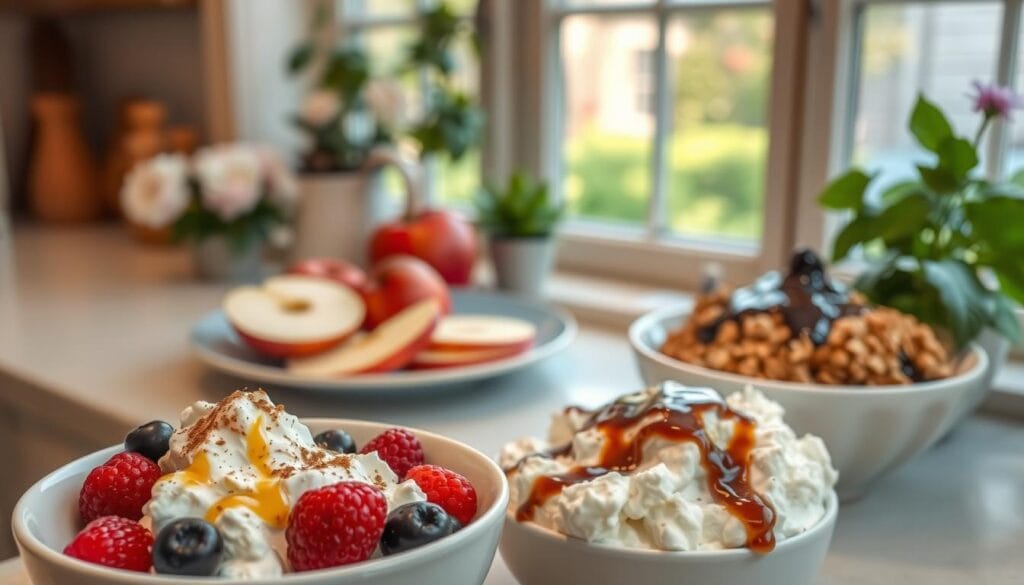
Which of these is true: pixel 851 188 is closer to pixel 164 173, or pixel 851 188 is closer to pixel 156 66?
pixel 164 173

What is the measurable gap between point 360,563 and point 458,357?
0.72m

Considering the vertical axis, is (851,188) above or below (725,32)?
below

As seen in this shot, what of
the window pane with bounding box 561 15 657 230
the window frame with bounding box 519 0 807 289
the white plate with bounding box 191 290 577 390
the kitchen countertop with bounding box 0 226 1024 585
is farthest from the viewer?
the window pane with bounding box 561 15 657 230

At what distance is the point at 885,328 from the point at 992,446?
0.83 feet

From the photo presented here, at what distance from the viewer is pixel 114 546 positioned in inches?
22.4

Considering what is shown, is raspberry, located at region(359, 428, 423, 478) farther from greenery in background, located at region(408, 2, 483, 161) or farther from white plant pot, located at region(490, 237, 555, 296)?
greenery in background, located at region(408, 2, 483, 161)

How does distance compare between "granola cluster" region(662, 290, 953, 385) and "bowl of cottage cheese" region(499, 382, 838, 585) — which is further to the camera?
"granola cluster" region(662, 290, 953, 385)

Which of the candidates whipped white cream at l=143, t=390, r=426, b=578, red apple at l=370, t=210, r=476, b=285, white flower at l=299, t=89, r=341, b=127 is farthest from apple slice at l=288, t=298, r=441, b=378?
white flower at l=299, t=89, r=341, b=127

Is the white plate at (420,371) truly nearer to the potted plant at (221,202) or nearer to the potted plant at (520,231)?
the potted plant at (520,231)

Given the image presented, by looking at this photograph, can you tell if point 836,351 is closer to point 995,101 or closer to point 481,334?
point 995,101

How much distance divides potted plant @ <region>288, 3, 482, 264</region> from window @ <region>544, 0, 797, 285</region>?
0.18 meters

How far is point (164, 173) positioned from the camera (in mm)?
1870

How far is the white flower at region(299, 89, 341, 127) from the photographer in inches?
72.2

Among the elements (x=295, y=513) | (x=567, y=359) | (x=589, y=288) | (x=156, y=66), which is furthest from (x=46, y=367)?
(x=156, y=66)
